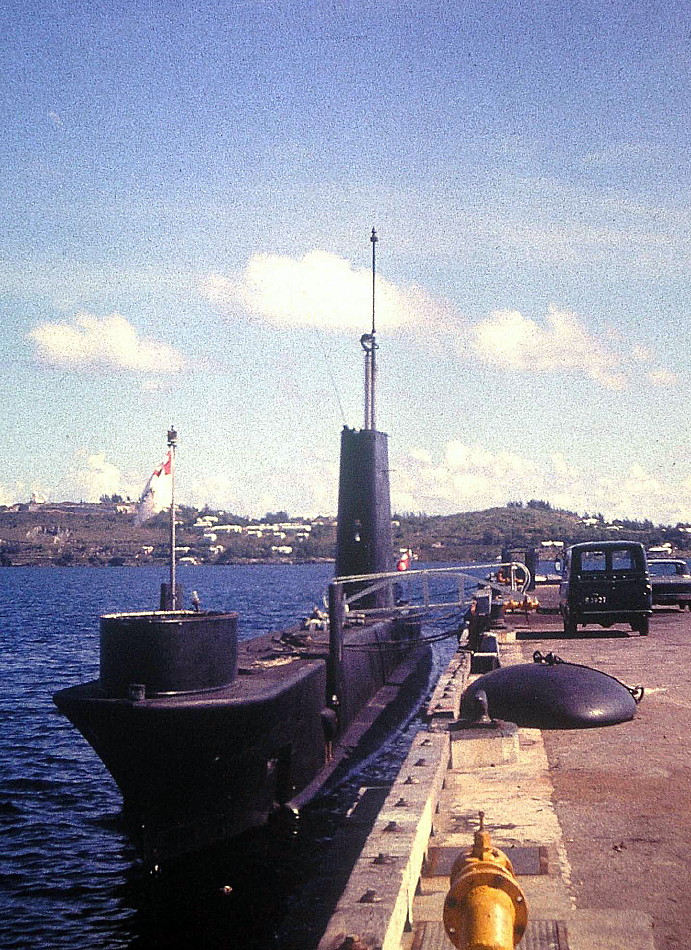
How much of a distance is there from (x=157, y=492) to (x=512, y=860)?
9.71m

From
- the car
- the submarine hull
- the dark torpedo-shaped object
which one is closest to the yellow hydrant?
the submarine hull

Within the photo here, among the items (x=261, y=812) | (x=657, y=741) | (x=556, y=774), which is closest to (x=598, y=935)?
(x=556, y=774)

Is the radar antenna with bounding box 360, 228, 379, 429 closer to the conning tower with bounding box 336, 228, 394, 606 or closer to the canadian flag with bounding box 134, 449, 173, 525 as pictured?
the conning tower with bounding box 336, 228, 394, 606

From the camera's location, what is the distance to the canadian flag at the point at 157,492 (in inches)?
645

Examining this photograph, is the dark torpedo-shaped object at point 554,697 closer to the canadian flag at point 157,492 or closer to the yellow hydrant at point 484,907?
the canadian flag at point 157,492

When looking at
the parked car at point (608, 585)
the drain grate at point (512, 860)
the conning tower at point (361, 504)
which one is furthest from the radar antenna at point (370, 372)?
the drain grate at point (512, 860)

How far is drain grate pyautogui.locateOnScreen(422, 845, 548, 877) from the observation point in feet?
28.2

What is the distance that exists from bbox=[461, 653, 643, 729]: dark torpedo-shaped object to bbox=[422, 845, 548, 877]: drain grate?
5063 mm

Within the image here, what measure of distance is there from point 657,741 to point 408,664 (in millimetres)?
20319

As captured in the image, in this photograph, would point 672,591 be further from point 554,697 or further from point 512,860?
point 512,860

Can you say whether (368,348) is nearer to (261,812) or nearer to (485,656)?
(485,656)

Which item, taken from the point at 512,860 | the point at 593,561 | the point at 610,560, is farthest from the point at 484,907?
the point at 593,561

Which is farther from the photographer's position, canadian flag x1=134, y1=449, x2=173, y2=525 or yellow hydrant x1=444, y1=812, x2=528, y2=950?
canadian flag x1=134, y1=449, x2=173, y2=525

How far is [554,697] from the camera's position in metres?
15.0
